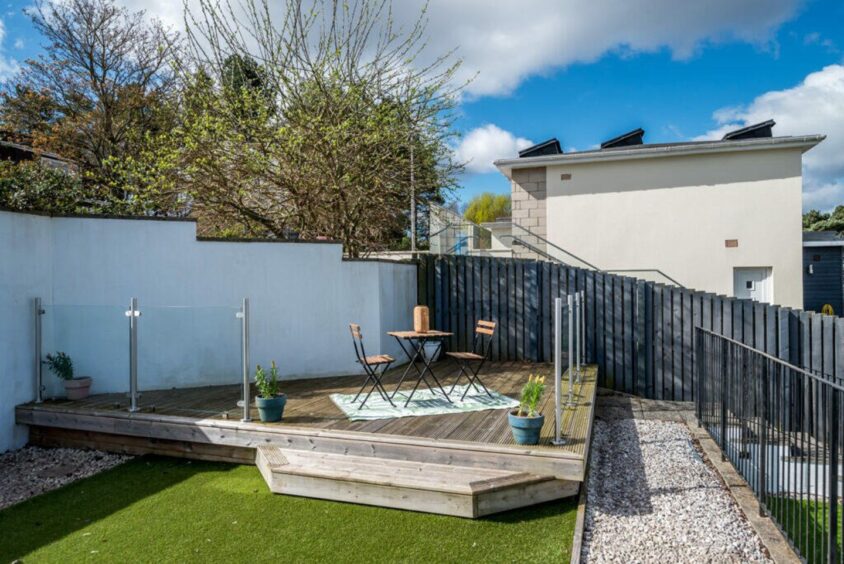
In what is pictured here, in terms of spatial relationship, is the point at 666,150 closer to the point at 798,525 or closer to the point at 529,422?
the point at 529,422

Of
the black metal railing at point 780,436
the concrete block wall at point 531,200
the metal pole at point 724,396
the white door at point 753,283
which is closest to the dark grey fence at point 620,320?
the black metal railing at point 780,436

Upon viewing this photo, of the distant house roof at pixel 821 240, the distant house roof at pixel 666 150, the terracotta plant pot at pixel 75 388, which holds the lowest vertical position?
the terracotta plant pot at pixel 75 388

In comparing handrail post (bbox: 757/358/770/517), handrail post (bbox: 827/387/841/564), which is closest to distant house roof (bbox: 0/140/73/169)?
handrail post (bbox: 757/358/770/517)

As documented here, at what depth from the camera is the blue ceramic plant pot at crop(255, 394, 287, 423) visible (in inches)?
189

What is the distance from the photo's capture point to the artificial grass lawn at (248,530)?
3.23 metres

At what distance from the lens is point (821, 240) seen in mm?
14711

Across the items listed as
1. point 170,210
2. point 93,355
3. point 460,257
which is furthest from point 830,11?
point 93,355

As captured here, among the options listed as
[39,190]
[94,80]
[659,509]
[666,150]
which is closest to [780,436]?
[659,509]

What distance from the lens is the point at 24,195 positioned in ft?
22.3

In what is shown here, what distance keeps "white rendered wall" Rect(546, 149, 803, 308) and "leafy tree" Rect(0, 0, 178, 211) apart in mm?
10111

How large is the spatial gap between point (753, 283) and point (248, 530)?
36.4 feet

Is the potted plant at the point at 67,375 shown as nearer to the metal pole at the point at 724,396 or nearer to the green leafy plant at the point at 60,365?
the green leafy plant at the point at 60,365

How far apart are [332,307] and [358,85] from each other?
368 centimetres

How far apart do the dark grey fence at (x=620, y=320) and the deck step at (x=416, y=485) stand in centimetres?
424
